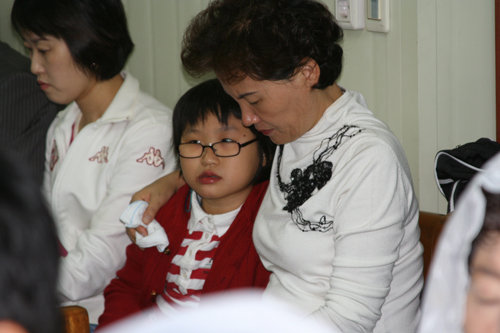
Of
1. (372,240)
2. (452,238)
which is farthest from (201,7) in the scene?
(452,238)

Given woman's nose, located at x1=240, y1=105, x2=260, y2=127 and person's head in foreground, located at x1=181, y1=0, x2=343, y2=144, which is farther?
woman's nose, located at x1=240, y1=105, x2=260, y2=127

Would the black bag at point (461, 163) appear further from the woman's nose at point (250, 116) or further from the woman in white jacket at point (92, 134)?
the woman in white jacket at point (92, 134)

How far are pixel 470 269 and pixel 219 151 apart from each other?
1.05 m

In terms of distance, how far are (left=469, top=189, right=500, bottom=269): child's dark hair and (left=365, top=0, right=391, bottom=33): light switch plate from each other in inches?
44.0

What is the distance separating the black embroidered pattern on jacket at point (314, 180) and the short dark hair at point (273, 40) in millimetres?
147

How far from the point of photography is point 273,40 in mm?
1212

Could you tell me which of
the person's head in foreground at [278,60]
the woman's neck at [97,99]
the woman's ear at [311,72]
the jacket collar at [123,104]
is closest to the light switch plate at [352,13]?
the person's head in foreground at [278,60]

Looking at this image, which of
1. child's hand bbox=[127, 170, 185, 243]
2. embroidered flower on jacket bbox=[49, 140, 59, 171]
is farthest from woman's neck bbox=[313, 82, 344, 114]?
embroidered flower on jacket bbox=[49, 140, 59, 171]

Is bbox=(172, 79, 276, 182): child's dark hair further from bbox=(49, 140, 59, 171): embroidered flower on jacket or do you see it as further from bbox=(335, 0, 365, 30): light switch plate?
bbox=(49, 140, 59, 171): embroidered flower on jacket

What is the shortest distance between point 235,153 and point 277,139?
0.56 feet

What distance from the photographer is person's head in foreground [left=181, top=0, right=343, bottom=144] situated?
48.1 inches

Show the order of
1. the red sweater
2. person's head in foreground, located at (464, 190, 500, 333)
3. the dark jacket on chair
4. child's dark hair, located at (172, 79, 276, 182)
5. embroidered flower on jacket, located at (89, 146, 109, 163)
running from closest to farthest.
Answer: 1. person's head in foreground, located at (464, 190, 500, 333)
2. the red sweater
3. child's dark hair, located at (172, 79, 276, 182)
4. embroidered flower on jacket, located at (89, 146, 109, 163)
5. the dark jacket on chair

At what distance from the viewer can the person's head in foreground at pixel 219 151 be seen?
148 centimetres

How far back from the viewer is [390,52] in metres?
1.53
